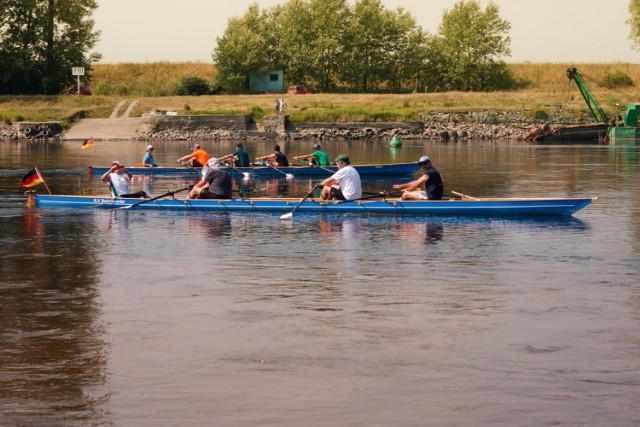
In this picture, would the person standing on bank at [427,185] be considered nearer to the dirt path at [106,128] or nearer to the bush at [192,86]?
the dirt path at [106,128]

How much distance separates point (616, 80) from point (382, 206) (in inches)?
3369

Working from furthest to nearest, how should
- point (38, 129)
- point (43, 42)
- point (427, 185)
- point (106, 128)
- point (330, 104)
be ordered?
point (43, 42)
point (330, 104)
point (106, 128)
point (38, 129)
point (427, 185)

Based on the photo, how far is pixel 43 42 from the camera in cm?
10312

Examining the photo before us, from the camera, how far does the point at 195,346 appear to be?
14172mm

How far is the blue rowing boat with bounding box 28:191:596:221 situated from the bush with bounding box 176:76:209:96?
248 feet

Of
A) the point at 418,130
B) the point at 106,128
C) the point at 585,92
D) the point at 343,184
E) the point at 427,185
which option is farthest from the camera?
the point at 418,130

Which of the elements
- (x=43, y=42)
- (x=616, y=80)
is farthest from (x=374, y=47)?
(x=43, y=42)

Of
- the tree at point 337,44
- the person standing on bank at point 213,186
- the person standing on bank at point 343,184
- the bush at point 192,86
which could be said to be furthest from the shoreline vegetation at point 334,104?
the person standing on bank at point 343,184

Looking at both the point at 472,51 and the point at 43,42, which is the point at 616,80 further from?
the point at 43,42

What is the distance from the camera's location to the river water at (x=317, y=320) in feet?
38.2

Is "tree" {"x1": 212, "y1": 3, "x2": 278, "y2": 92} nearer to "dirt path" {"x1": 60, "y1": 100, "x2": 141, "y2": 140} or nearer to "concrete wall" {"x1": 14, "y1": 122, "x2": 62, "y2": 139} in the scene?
"dirt path" {"x1": 60, "y1": 100, "x2": 141, "y2": 140}

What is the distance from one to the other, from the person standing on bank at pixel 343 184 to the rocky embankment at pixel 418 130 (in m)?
55.3

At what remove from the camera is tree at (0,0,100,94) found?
101062 millimetres

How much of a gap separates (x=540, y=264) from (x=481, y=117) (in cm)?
7159
